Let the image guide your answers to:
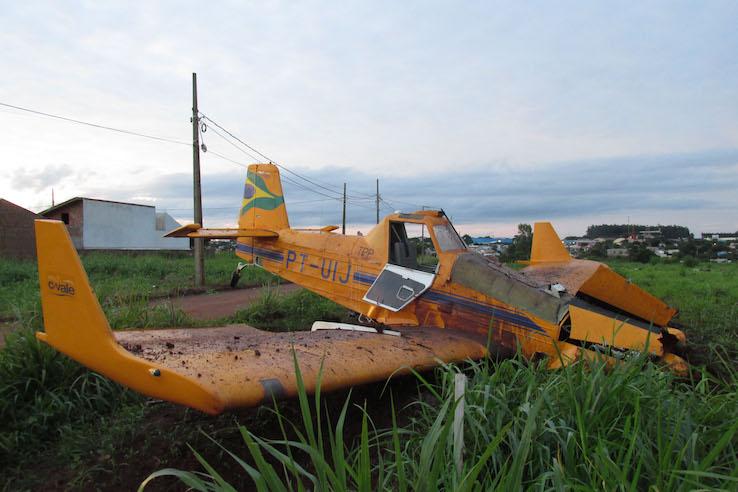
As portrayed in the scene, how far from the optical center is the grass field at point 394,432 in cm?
165

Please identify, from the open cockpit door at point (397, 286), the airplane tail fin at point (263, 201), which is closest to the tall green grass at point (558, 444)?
the open cockpit door at point (397, 286)

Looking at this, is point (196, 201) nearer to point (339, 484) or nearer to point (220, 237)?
point (220, 237)

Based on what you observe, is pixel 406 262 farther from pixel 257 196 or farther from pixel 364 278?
pixel 257 196

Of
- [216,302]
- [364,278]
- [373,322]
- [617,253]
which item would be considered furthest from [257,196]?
[617,253]

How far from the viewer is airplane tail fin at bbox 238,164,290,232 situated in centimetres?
957

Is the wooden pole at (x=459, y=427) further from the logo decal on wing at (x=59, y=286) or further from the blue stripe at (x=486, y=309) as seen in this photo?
the blue stripe at (x=486, y=309)

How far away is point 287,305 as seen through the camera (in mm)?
9117

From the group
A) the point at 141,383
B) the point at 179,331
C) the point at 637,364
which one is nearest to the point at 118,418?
the point at 179,331

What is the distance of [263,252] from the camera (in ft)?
29.2

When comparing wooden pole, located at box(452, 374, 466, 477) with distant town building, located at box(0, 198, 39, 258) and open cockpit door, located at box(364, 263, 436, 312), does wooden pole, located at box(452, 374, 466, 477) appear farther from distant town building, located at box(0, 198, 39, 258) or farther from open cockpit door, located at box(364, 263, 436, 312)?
distant town building, located at box(0, 198, 39, 258)

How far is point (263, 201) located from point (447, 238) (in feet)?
17.4

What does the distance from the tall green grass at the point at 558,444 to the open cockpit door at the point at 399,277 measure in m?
2.90

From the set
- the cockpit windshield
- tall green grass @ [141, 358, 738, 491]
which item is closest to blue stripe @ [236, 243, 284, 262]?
the cockpit windshield

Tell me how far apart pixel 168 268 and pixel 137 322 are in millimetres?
14373
